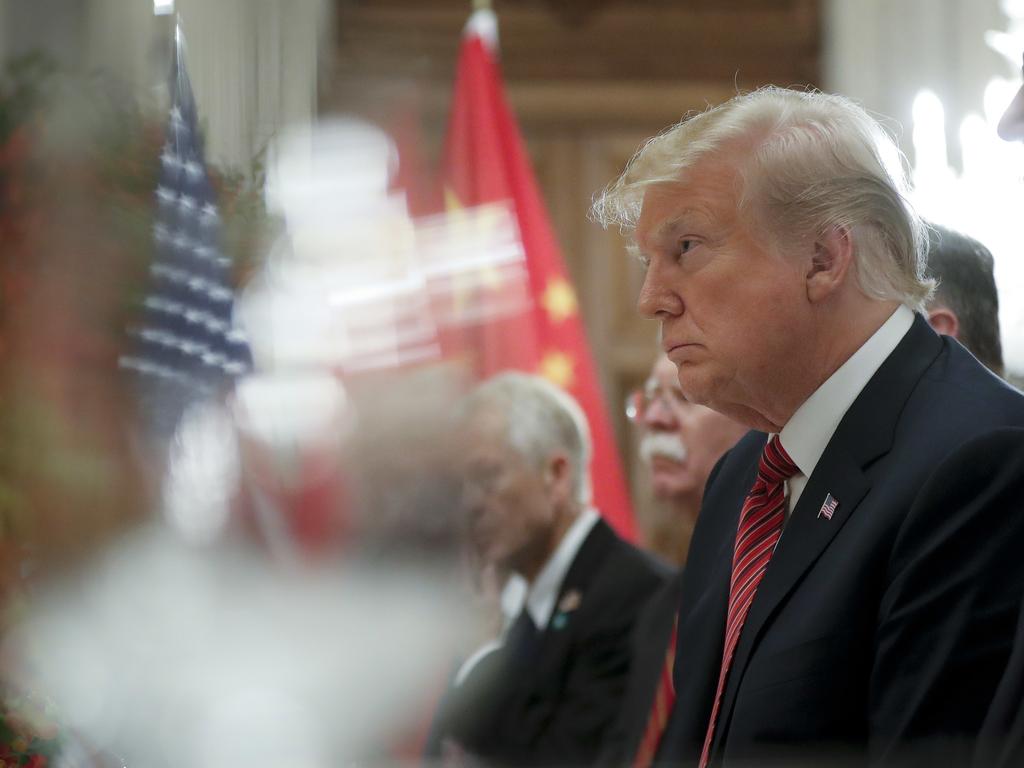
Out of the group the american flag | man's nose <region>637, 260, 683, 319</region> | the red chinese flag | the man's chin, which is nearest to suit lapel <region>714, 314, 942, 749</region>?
man's nose <region>637, 260, 683, 319</region>

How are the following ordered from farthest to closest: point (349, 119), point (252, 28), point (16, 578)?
point (349, 119)
point (16, 578)
point (252, 28)

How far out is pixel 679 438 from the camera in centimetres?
248

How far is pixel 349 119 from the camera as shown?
3.93m

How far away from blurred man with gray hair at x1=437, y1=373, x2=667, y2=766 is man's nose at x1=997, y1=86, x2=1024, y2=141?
1332 millimetres

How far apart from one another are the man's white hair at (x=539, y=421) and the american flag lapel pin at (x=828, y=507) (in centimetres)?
155

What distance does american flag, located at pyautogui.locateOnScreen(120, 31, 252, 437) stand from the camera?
1741 mm

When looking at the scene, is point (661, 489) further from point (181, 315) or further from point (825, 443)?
point (825, 443)

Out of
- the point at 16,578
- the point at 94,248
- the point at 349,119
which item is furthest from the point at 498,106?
the point at 16,578

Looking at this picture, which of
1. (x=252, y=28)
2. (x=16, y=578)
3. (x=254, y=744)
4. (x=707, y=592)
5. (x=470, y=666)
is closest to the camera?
(x=254, y=744)

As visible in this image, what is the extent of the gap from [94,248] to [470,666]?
1.18 meters

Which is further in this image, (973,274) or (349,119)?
(349,119)

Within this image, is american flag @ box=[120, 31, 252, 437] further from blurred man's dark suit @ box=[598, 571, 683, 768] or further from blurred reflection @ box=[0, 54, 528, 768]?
blurred man's dark suit @ box=[598, 571, 683, 768]

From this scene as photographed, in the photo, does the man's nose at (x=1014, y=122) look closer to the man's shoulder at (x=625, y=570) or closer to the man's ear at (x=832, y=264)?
the man's ear at (x=832, y=264)

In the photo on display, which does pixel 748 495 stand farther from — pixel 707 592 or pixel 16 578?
pixel 16 578
